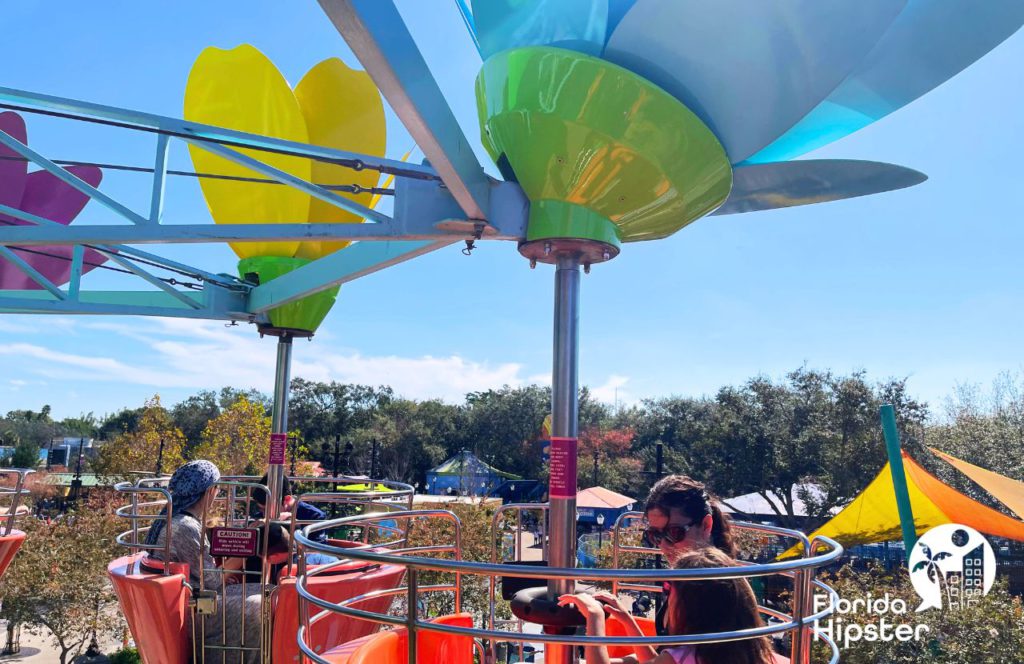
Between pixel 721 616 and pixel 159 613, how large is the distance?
3.07 metres

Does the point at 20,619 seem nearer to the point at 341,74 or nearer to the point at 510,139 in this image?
the point at 341,74

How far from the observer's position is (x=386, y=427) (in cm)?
4725

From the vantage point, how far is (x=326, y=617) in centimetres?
374

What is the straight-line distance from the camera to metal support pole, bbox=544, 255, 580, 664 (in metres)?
2.89

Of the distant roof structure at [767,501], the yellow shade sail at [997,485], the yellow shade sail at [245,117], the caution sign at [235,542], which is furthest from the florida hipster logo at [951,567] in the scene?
the distant roof structure at [767,501]

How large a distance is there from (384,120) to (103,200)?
3358 millimetres

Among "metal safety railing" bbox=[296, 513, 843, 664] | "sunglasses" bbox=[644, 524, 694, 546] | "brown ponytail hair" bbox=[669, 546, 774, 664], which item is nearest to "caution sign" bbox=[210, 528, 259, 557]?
"metal safety railing" bbox=[296, 513, 843, 664]

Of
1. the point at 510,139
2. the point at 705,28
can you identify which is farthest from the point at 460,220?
the point at 705,28

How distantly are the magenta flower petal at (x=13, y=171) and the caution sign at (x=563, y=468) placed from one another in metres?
6.20

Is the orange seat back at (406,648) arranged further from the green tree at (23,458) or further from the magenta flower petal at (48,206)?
the green tree at (23,458)

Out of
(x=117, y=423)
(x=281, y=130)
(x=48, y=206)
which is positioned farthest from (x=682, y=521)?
(x=117, y=423)

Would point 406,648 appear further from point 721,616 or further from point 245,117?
point 245,117

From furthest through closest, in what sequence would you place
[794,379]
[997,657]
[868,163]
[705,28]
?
[794,379] < [997,657] < [868,163] < [705,28]

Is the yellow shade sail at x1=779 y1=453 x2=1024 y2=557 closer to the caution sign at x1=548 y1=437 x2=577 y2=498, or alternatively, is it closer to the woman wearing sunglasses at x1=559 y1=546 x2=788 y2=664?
the caution sign at x1=548 y1=437 x2=577 y2=498
